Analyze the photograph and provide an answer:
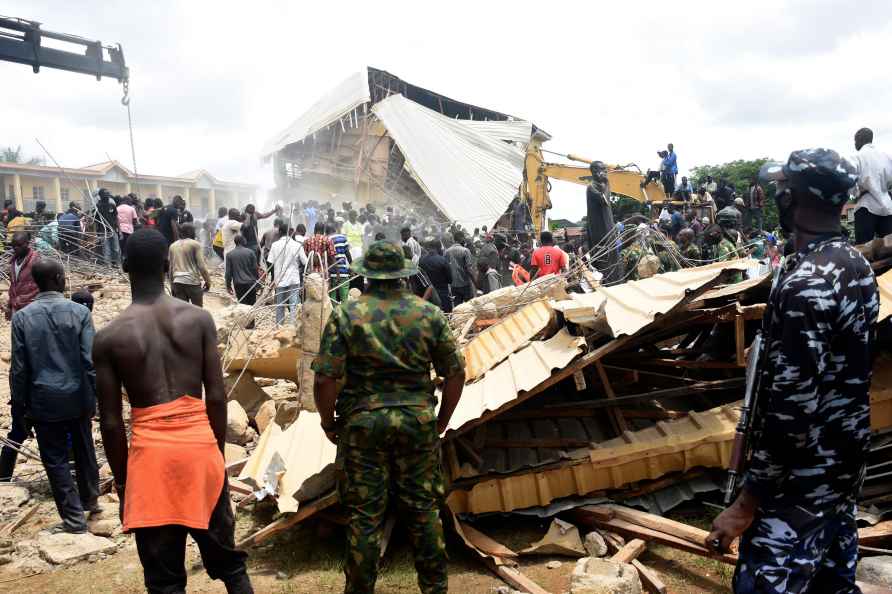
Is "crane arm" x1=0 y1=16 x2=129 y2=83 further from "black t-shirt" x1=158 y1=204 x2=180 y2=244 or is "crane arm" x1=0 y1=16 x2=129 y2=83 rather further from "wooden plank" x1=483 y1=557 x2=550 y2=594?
"wooden plank" x1=483 y1=557 x2=550 y2=594

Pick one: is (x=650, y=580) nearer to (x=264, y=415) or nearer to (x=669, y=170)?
(x=264, y=415)

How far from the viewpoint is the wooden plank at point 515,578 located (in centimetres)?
354

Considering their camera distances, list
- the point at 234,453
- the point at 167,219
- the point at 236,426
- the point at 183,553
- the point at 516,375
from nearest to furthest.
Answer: the point at 183,553 < the point at 516,375 < the point at 234,453 < the point at 236,426 < the point at 167,219

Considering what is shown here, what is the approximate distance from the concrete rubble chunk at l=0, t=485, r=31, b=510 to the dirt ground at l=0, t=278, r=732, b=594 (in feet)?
1.49

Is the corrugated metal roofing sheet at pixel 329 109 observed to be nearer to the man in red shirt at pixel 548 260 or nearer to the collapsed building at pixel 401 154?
the collapsed building at pixel 401 154

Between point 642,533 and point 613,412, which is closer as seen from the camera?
point 642,533

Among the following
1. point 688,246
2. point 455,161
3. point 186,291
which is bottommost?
point 186,291

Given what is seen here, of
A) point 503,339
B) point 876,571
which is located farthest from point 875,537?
point 503,339

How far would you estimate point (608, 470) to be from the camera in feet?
13.9

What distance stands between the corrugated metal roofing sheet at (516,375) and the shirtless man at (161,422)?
1.55 m

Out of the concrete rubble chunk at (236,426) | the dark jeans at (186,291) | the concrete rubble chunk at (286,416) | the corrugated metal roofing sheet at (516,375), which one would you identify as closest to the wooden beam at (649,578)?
the corrugated metal roofing sheet at (516,375)

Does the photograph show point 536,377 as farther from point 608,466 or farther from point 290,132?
point 290,132

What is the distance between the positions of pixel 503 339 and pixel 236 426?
101 inches

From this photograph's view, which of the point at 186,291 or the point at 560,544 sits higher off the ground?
the point at 186,291
